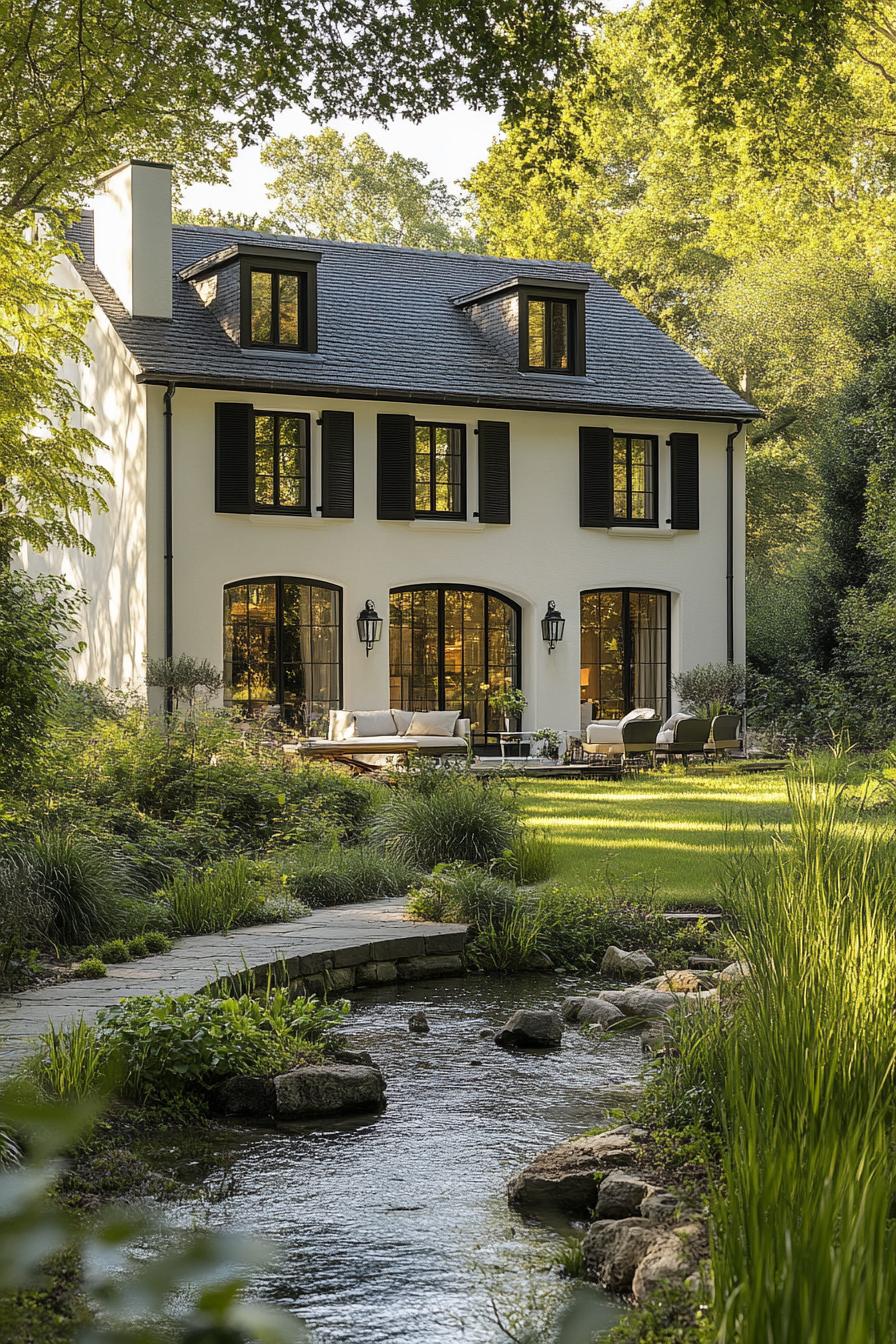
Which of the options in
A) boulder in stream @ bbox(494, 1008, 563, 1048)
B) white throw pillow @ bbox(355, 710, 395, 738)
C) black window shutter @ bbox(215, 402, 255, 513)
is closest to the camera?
boulder in stream @ bbox(494, 1008, 563, 1048)

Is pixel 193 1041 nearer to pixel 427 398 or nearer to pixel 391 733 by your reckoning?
pixel 391 733

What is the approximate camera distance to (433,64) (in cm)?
883

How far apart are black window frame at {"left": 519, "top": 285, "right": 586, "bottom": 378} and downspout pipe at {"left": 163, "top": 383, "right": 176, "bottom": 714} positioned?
20.7 ft

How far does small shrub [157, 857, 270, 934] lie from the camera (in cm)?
951

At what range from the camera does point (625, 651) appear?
25.5 metres

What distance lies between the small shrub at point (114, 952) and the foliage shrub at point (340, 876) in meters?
2.18

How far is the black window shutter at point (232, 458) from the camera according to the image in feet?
72.4

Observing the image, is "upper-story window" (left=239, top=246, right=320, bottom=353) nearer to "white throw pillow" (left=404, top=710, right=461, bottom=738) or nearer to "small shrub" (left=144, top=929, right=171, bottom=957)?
"white throw pillow" (left=404, top=710, right=461, bottom=738)

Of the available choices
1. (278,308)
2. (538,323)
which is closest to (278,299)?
(278,308)

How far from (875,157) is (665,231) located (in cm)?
770

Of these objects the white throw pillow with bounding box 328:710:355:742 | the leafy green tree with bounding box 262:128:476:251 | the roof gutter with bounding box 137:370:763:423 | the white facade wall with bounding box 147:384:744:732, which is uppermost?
the leafy green tree with bounding box 262:128:476:251

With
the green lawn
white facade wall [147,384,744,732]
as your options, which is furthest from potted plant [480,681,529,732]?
the green lawn

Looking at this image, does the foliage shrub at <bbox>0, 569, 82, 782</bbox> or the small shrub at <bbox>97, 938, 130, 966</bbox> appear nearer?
the small shrub at <bbox>97, 938, 130, 966</bbox>

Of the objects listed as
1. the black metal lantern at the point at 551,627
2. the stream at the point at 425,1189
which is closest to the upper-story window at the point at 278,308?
the black metal lantern at the point at 551,627
